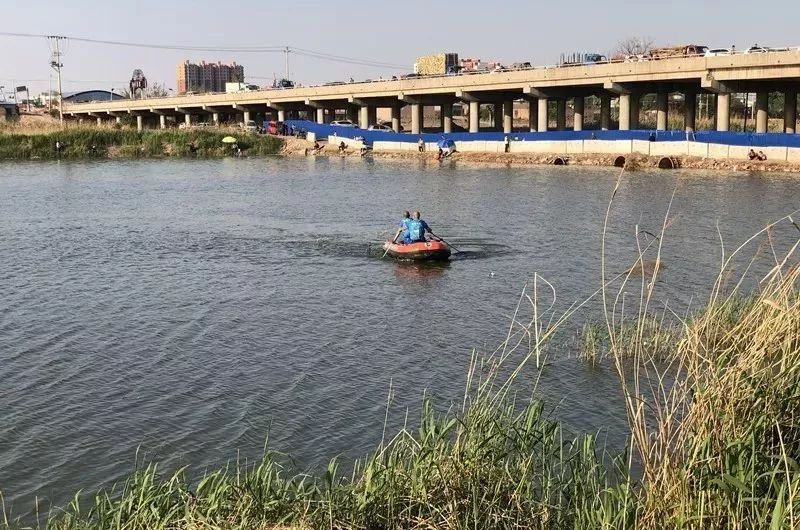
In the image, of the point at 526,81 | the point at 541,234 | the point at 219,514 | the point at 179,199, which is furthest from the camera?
the point at 526,81

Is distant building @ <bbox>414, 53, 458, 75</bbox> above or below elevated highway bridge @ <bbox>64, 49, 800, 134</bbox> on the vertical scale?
above

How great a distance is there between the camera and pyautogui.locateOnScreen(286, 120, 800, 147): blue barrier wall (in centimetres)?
5684

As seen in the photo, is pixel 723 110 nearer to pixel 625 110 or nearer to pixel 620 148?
pixel 620 148

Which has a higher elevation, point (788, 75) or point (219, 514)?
point (788, 75)

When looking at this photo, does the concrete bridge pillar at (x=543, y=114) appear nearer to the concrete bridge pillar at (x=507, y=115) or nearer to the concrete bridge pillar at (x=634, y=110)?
the concrete bridge pillar at (x=634, y=110)

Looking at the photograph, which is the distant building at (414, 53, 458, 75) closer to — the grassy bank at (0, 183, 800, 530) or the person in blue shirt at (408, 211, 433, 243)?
the person in blue shirt at (408, 211, 433, 243)

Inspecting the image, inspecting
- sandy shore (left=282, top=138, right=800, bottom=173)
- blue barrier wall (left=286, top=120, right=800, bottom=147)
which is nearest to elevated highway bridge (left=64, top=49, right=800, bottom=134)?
blue barrier wall (left=286, top=120, right=800, bottom=147)

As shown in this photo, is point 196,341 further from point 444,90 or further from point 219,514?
point 444,90

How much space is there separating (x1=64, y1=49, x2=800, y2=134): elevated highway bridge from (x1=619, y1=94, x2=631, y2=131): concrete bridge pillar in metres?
0.07

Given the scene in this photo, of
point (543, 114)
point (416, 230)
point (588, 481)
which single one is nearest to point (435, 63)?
point (543, 114)

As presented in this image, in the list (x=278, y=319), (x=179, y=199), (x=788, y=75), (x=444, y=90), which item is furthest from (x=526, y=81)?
(x=278, y=319)

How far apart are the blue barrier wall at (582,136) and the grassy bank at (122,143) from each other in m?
6.99

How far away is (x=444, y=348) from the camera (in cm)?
1969

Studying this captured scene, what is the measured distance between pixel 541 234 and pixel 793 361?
87.6 feet
